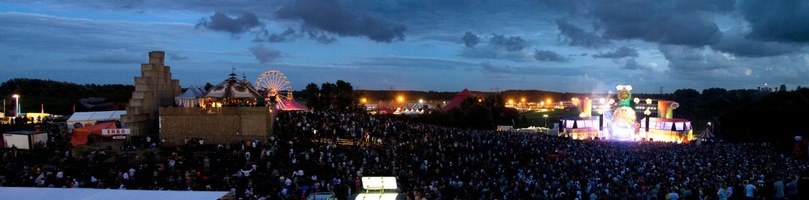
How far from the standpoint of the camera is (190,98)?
28.3m

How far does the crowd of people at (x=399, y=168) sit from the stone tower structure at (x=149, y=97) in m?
2.12

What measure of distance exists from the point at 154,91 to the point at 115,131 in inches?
111

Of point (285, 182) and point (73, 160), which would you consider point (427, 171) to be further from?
point (73, 160)

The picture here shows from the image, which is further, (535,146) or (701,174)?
(535,146)

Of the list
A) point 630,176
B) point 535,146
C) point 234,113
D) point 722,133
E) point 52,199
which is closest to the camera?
point 52,199

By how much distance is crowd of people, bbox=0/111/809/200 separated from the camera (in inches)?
709

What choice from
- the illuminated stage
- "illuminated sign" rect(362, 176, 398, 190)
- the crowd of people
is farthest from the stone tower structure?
the illuminated stage

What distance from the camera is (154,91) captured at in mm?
28969

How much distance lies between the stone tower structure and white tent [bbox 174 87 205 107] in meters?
1.23

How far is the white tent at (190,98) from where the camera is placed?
92.5ft

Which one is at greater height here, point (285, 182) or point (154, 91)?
point (154, 91)

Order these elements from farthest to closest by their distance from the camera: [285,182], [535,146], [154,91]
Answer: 1. [535,146]
2. [154,91]
3. [285,182]

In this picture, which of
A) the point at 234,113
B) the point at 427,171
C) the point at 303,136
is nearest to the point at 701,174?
the point at 427,171

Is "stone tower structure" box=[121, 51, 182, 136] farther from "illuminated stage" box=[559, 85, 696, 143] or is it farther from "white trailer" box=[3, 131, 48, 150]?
"illuminated stage" box=[559, 85, 696, 143]
